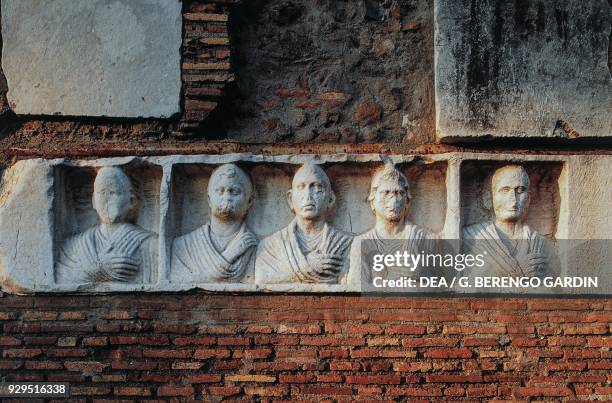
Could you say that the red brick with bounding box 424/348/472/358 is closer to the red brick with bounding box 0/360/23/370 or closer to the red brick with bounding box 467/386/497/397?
the red brick with bounding box 467/386/497/397

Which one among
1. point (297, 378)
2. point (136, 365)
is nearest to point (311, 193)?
point (297, 378)

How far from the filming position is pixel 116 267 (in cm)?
516

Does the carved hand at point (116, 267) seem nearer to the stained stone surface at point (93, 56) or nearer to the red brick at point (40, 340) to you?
the red brick at point (40, 340)

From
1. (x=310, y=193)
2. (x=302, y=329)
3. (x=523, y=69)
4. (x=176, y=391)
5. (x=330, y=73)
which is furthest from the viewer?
(x=330, y=73)

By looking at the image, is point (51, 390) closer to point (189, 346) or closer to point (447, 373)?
point (189, 346)

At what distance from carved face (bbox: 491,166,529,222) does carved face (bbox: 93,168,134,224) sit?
7.08 ft

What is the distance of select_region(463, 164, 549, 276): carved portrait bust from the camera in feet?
17.0

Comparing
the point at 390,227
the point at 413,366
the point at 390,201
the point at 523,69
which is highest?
the point at 523,69

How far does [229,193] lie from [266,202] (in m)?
0.25

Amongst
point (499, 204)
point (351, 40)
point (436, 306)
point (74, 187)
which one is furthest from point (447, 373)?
point (74, 187)

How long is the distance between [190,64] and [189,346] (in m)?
1.64

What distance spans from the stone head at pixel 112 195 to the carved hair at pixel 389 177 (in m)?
1.43

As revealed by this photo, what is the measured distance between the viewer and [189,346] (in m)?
5.05

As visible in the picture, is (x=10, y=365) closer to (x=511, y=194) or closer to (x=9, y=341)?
(x=9, y=341)
